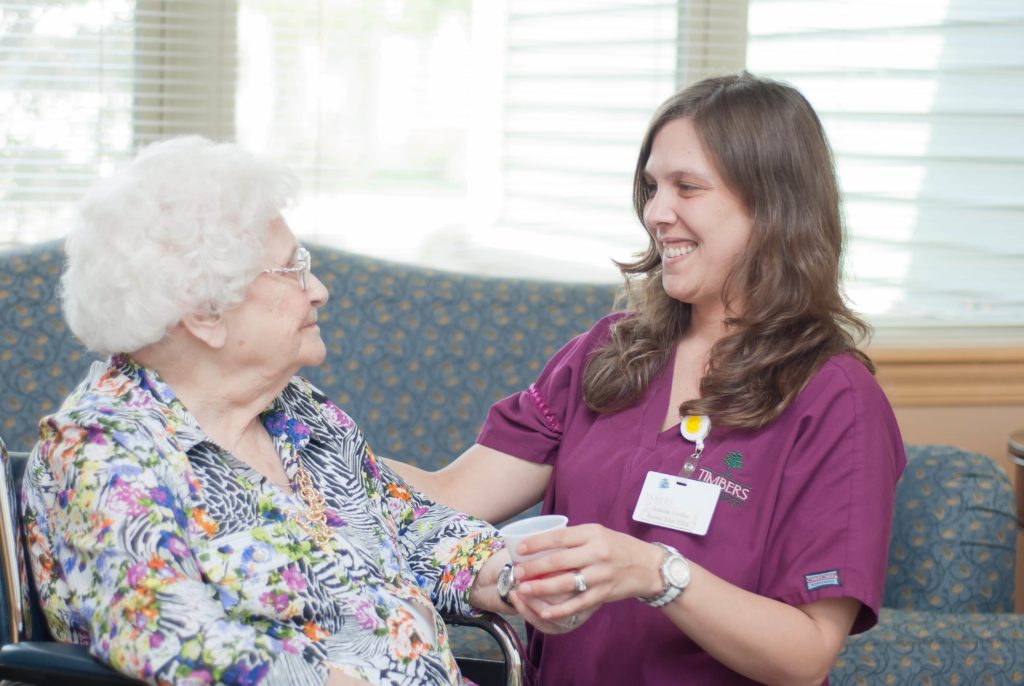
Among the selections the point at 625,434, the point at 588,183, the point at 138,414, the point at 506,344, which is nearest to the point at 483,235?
the point at 588,183

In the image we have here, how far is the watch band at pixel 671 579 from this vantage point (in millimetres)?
1584

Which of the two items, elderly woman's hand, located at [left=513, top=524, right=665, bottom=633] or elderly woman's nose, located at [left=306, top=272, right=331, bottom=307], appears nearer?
elderly woman's hand, located at [left=513, top=524, right=665, bottom=633]

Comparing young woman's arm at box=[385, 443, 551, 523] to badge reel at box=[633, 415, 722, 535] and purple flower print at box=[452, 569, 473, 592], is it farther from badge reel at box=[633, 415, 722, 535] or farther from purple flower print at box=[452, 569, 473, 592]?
badge reel at box=[633, 415, 722, 535]

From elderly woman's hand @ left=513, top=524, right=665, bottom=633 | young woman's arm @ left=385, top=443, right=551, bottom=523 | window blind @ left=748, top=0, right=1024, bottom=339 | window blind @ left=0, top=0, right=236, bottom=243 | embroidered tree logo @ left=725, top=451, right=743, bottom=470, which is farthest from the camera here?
window blind @ left=748, top=0, right=1024, bottom=339

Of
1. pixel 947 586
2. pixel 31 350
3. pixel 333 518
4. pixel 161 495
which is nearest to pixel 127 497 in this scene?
pixel 161 495

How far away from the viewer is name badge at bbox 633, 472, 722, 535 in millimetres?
1764

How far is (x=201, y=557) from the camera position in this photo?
149 cm

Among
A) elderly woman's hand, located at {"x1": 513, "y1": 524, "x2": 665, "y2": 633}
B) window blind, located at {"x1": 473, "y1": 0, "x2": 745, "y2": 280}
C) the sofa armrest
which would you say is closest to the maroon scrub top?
elderly woman's hand, located at {"x1": 513, "y1": 524, "x2": 665, "y2": 633}

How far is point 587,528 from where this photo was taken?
1.50 metres

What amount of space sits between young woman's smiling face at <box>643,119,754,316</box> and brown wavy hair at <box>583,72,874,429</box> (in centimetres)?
2

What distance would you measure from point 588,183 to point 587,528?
7.57 feet

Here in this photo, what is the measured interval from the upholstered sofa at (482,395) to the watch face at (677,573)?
99 centimetres

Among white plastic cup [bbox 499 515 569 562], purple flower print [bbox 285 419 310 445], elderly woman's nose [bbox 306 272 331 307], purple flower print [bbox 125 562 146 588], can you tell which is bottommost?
purple flower print [bbox 125 562 146 588]

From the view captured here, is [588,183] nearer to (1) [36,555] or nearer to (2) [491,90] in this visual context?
(2) [491,90]
